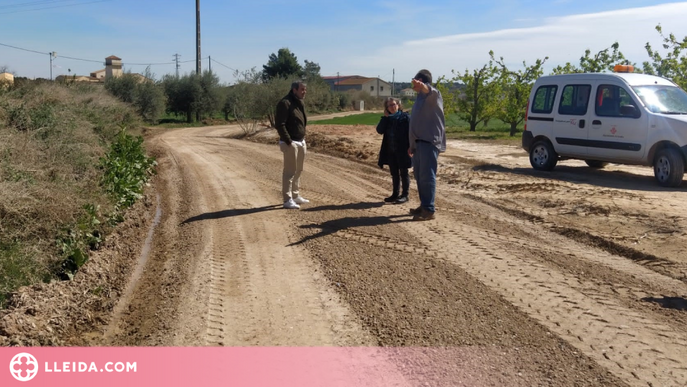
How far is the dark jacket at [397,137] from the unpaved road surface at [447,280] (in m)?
0.76

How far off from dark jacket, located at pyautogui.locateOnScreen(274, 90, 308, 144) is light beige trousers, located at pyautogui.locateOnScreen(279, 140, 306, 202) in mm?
121

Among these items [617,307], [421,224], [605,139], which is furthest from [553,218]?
[605,139]

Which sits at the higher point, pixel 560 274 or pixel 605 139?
pixel 605 139

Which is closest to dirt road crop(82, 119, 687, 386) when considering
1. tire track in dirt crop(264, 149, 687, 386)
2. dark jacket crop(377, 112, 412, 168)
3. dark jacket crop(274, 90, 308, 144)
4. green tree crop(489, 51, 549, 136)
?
tire track in dirt crop(264, 149, 687, 386)

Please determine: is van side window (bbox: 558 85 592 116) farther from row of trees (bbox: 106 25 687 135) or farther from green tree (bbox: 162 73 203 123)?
green tree (bbox: 162 73 203 123)

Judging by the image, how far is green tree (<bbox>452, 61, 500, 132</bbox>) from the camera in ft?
87.4

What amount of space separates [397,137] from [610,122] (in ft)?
16.5

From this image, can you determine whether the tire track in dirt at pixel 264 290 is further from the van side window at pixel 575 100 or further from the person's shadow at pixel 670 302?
the van side window at pixel 575 100

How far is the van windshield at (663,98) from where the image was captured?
11.7 m

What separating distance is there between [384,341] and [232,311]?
142 centimetres

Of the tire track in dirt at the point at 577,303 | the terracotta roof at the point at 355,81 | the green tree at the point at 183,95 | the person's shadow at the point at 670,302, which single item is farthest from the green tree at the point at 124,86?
the terracotta roof at the point at 355,81

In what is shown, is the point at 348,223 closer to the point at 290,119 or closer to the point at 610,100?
the point at 290,119

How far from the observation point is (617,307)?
5.24m

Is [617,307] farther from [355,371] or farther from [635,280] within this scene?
[355,371]
